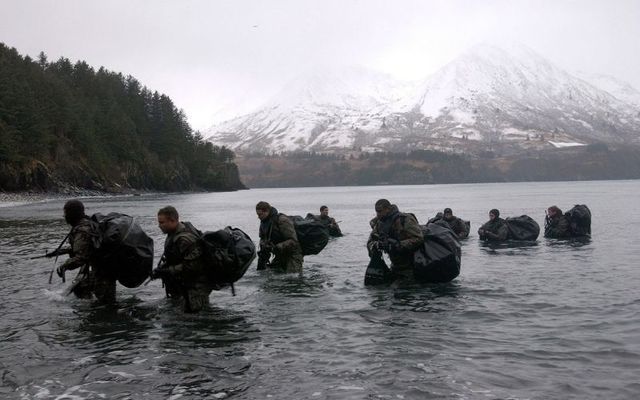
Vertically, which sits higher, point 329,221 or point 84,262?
point 84,262

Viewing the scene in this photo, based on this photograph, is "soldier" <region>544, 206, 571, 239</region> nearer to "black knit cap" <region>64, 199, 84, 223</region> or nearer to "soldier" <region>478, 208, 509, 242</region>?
"soldier" <region>478, 208, 509, 242</region>

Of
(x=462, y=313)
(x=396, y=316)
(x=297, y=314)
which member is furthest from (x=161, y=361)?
(x=462, y=313)

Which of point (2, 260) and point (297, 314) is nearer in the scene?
point (297, 314)

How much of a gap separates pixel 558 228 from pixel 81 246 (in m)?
22.2

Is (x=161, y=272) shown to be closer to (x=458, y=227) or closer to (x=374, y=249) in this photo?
(x=374, y=249)

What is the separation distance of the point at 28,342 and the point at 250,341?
151 inches

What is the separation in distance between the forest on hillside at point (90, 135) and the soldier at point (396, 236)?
7076 cm

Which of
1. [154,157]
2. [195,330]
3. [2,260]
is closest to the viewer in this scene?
[195,330]

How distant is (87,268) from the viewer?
39.7 ft

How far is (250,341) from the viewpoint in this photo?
32.1 ft

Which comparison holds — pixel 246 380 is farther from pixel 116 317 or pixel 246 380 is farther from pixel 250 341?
pixel 116 317

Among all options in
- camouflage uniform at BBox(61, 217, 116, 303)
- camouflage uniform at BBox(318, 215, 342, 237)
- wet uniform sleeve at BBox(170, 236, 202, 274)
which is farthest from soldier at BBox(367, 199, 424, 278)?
camouflage uniform at BBox(318, 215, 342, 237)

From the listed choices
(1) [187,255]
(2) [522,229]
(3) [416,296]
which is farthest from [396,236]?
(2) [522,229]

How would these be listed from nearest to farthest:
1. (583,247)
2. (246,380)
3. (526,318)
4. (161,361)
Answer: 1. (246,380)
2. (161,361)
3. (526,318)
4. (583,247)
